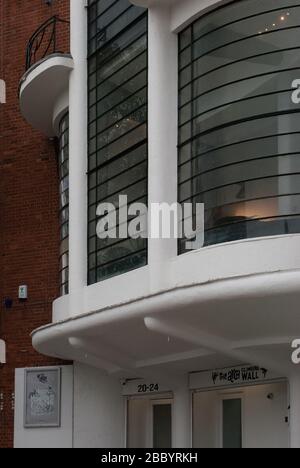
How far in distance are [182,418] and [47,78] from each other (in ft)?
18.1

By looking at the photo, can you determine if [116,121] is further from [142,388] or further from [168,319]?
[142,388]

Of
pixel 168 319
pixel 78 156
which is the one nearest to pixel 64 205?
pixel 78 156

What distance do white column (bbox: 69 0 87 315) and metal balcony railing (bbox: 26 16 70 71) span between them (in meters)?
1.85

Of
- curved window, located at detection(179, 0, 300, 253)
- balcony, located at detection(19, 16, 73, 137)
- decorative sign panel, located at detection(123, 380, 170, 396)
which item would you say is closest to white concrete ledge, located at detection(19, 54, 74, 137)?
balcony, located at detection(19, 16, 73, 137)

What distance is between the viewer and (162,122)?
1204 centimetres

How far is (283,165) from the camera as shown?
1075 cm

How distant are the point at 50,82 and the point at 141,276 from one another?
4226mm

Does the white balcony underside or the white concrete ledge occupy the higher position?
the white concrete ledge

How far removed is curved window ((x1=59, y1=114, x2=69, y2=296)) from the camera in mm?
14914

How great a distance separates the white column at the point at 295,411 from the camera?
36.4 ft

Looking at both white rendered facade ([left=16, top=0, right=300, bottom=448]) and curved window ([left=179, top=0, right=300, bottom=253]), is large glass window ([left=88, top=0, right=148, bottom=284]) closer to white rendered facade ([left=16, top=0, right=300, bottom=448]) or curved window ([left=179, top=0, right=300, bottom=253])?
white rendered facade ([left=16, top=0, right=300, bottom=448])

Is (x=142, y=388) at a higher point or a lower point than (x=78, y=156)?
lower

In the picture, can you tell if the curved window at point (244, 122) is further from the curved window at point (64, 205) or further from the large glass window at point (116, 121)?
the curved window at point (64, 205)

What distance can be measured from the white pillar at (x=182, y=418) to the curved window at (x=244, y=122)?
2.92 metres
